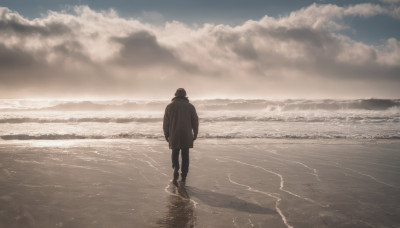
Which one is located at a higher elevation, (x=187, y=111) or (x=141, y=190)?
(x=187, y=111)

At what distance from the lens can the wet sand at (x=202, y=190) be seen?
3.96m

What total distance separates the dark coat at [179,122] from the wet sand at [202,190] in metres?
0.95

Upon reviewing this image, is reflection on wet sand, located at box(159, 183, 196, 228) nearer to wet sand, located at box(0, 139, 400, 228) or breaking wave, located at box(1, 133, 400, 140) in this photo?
wet sand, located at box(0, 139, 400, 228)

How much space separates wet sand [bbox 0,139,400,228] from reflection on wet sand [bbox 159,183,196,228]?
2 cm

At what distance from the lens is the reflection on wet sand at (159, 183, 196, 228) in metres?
3.77

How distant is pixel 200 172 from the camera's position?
699cm

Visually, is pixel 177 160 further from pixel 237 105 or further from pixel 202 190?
pixel 237 105

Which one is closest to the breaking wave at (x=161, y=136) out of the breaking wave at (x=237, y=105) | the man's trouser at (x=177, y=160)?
the man's trouser at (x=177, y=160)

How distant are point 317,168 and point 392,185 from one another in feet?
6.10

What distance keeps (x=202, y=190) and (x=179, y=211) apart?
126cm

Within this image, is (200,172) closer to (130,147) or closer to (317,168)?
(317,168)

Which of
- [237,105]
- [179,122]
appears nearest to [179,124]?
[179,122]

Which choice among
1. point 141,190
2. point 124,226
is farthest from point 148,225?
point 141,190

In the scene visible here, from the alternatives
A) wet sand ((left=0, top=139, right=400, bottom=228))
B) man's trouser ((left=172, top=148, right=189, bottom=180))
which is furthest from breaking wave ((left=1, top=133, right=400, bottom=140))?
man's trouser ((left=172, top=148, right=189, bottom=180))
